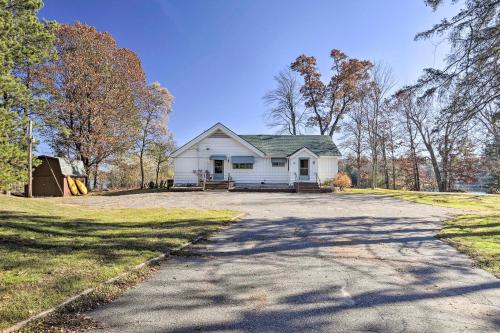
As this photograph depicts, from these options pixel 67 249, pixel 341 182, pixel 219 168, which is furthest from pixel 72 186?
pixel 67 249

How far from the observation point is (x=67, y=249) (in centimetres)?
595

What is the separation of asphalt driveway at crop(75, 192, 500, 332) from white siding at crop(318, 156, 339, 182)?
2047cm

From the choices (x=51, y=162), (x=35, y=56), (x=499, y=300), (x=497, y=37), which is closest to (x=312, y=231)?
(x=499, y=300)

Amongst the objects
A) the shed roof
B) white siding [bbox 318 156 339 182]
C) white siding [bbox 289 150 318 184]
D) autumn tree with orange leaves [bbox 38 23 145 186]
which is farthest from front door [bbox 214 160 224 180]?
the shed roof

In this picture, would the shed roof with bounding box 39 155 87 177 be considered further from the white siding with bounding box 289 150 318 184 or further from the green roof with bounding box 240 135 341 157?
the white siding with bounding box 289 150 318 184

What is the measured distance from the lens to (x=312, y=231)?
8.92 metres

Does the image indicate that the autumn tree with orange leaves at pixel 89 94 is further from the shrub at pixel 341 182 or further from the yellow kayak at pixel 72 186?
the shrub at pixel 341 182

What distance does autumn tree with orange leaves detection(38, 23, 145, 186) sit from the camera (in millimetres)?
26141

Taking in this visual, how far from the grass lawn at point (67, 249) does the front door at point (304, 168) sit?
58.3ft

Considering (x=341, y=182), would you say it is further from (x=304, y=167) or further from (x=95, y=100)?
(x=95, y=100)

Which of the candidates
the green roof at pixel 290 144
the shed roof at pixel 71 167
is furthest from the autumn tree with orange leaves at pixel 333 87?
the shed roof at pixel 71 167

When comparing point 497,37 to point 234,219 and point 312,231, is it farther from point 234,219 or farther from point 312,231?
point 234,219

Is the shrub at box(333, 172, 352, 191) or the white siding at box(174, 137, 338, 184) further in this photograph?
the white siding at box(174, 137, 338, 184)

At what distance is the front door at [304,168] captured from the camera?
27705 mm
